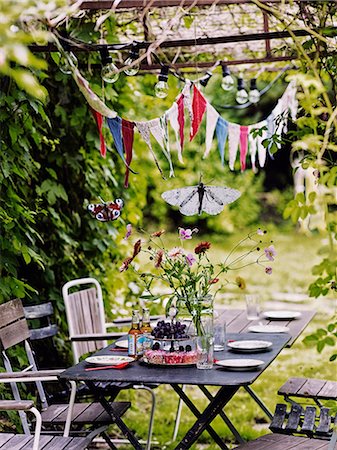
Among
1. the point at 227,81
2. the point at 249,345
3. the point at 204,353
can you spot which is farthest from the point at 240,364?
the point at 227,81

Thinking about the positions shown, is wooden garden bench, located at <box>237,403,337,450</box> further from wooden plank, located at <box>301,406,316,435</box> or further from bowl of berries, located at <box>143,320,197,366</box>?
bowl of berries, located at <box>143,320,197,366</box>

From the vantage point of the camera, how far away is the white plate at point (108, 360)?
3.59 meters

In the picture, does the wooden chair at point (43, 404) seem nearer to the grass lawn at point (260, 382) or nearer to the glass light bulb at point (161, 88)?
the grass lawn at point (260, 382)

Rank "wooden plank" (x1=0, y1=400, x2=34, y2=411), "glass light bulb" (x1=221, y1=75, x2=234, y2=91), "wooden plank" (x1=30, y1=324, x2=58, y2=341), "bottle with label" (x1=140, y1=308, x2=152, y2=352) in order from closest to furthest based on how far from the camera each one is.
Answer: "wooden plank" (x1=0, y1=400, x2=34, y2=411), "bottle with label" (x1=140, y1=308, x2=152, y2=352), "wooden plank" (x1=30, y1=324, x2=58, y2=341), "glass light bulb" (x1=221, y1=75, x2=234, y2=91)

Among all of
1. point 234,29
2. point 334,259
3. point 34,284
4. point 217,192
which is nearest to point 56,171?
point 34,284

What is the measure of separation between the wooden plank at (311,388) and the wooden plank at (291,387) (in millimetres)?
20

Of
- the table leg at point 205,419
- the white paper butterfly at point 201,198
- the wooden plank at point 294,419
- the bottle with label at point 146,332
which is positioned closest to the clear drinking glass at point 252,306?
the white paper butterfly at point 201,198

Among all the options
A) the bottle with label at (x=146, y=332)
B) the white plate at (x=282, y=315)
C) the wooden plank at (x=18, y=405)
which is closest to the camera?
the wooden plank at (x=18, y=405)

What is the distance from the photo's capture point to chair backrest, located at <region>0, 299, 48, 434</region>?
3.79 meters

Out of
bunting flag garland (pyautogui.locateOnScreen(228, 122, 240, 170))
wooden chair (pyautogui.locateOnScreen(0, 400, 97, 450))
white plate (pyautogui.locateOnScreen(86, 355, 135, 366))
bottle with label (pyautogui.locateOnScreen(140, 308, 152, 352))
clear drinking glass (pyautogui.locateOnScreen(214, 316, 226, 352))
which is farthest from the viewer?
bunting flag garland (pyautogui.locateOnScreen(228, 122, 240, 170))

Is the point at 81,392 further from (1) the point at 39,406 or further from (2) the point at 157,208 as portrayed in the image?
(2) the point at 157,208

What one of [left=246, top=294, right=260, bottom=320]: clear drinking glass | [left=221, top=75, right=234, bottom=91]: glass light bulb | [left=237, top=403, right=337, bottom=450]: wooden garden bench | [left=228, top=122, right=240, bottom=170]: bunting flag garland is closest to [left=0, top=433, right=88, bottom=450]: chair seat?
[left=237, top=403, right=337, bottom=450]: wooden garden bench

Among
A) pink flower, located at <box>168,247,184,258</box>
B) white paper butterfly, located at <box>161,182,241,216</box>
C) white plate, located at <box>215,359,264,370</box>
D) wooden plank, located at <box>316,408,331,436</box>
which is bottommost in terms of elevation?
wooden plank, located at <box>316,408,331,436</box>

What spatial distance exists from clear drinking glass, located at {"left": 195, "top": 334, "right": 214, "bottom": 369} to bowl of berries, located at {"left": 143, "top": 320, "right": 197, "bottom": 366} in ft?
0.20
